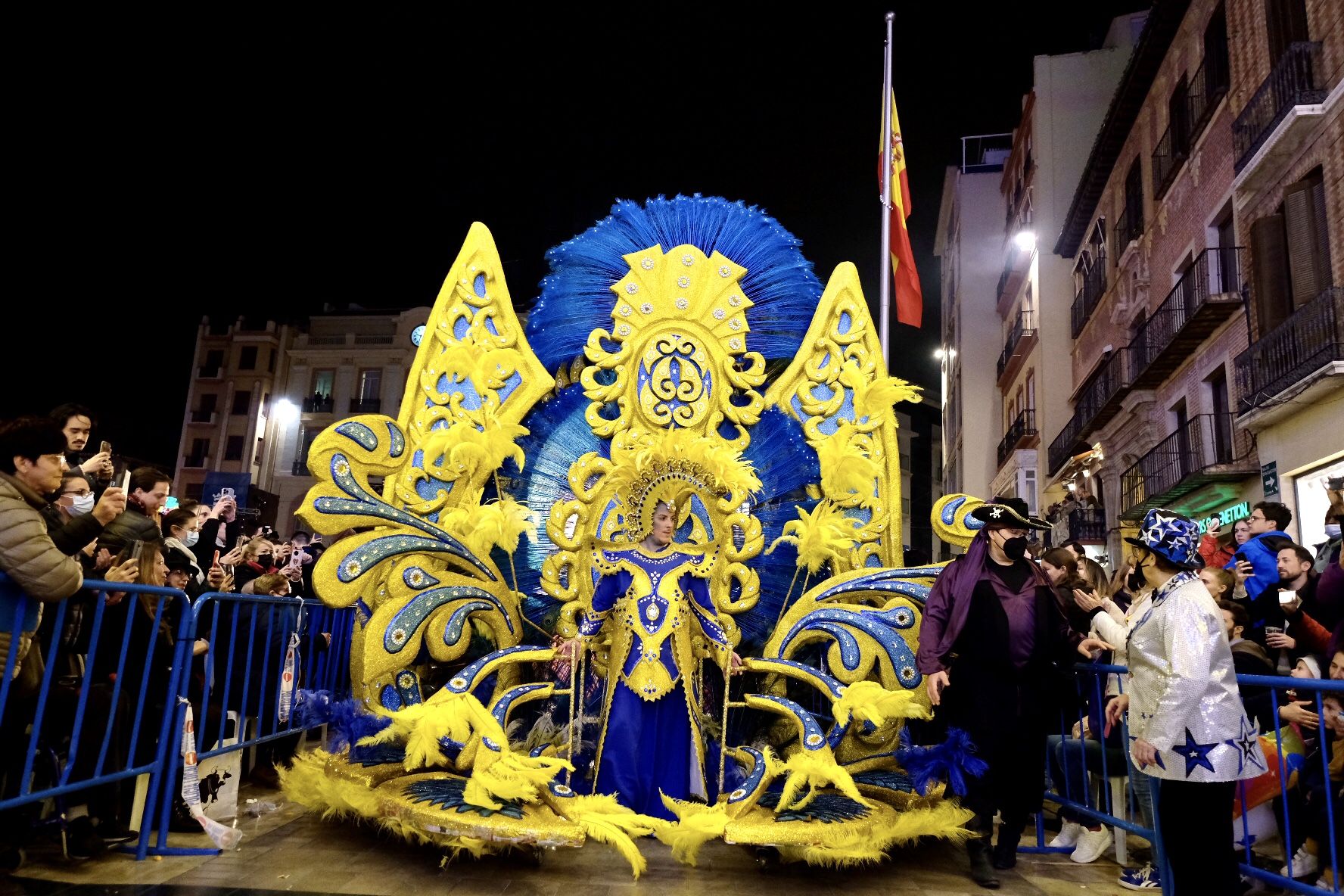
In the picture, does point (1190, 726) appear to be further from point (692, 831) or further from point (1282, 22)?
point (1282, 22)

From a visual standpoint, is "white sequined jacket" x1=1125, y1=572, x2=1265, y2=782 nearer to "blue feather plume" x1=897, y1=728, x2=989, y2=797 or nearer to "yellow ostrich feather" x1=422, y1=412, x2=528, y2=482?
"blue feather plume" x1=897, y1=728, x2=989, y2=797

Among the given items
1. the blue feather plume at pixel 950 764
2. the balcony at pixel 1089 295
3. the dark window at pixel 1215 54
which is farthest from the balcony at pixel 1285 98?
the blue feather plume at pixel 950 764

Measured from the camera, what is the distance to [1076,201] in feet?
65.4

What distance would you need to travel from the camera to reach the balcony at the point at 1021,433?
21.9 metres

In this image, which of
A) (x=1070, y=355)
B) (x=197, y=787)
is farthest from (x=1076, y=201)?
(x=197, y=787)

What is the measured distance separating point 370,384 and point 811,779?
1199 inches

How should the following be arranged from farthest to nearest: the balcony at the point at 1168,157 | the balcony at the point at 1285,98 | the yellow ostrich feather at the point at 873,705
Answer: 1. the balcony at the point at 1168,157
2. the balcony at the point at 1285,98
3. the yellow ostrich feather at the point at 873,705

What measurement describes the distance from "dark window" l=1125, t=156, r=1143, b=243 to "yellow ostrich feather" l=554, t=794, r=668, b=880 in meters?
15.9

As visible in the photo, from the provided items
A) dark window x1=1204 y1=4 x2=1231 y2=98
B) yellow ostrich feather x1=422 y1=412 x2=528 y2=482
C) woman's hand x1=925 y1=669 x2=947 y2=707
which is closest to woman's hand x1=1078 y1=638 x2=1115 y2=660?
woman's hand x1=925 y1=669 x2=947 y2=707

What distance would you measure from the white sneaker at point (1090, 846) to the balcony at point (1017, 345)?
61.0 ft

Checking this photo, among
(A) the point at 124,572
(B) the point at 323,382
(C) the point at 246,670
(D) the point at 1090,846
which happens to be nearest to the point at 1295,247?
(D) the point at 1090,846

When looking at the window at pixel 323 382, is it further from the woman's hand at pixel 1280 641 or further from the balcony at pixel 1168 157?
the woman's hand at pixel 1280 641

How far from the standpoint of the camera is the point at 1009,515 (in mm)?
4488

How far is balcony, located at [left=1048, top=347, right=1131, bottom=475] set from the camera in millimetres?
16453
